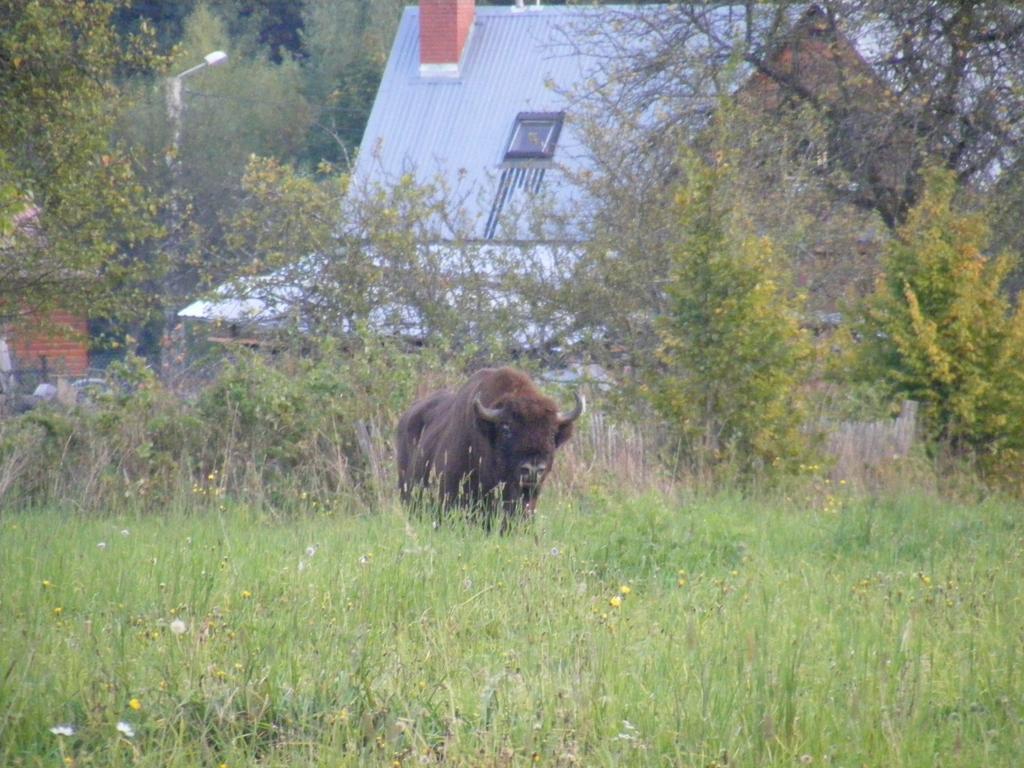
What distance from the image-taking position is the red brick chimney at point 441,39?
37.5m

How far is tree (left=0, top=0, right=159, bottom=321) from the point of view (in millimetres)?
15422

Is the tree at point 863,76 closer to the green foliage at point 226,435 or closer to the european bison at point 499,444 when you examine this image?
the green foliage at point 226,435

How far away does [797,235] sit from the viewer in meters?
19.3

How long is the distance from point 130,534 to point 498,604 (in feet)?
13.0

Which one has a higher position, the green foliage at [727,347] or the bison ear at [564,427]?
the green foliage at [727,347]

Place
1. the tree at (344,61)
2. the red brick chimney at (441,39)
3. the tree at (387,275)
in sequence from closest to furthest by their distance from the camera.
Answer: the tree at (387,275) → the red brick chimney at (441,39) → the tree at (344,61)

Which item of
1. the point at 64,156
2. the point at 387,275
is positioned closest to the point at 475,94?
the point at 387,275

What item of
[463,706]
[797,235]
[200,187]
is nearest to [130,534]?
[463,706]

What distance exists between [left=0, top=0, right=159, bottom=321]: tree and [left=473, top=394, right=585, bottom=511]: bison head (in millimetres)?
6864

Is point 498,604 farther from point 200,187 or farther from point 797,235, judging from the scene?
point 200,187

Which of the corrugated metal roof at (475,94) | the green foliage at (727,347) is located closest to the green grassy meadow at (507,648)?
the green foliage at (727,347)

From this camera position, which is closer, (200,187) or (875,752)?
(875,752)

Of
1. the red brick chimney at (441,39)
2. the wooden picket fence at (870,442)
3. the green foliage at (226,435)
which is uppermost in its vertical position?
the red brick chimney at (441,39)

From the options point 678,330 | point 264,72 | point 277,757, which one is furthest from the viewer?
point 264,72
